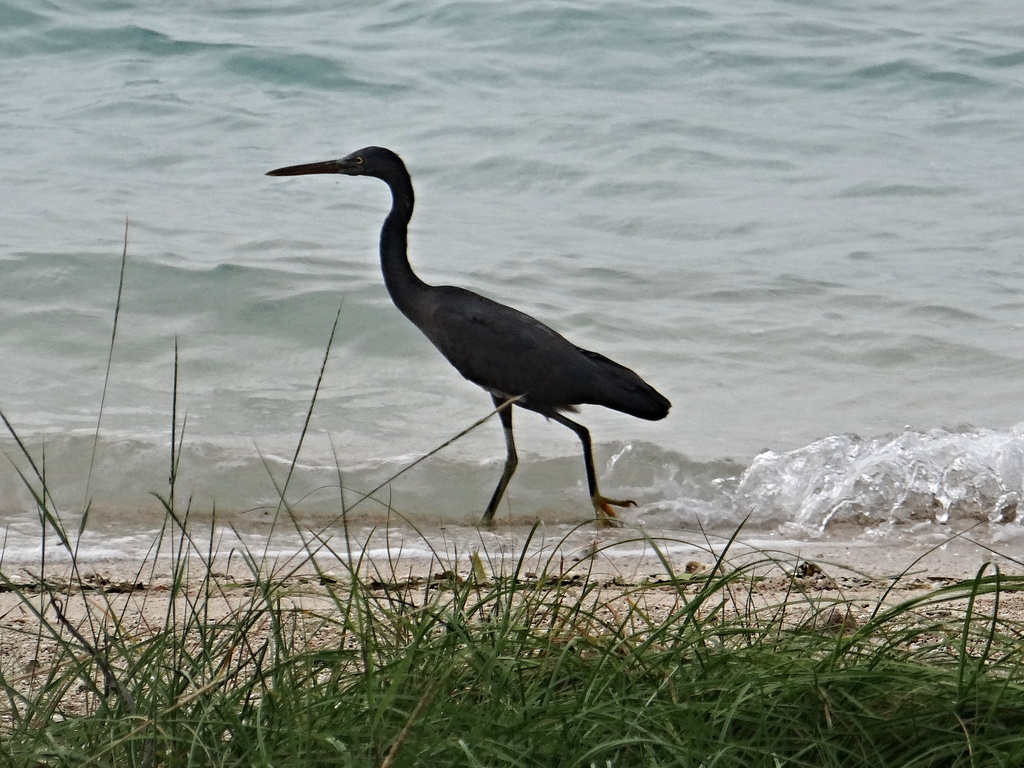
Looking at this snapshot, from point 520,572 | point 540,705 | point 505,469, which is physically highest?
point 540,705

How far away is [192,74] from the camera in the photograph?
13.4 meters

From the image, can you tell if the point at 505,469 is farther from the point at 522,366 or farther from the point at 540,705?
the point at 540,705

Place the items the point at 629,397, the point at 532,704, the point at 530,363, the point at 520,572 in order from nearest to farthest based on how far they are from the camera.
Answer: the point at 532,704 → the point at 520,572 → the point at 629,397 → the point at 530,363

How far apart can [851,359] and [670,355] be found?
3.44 ft

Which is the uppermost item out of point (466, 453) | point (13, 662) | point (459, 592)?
point (459, 592)

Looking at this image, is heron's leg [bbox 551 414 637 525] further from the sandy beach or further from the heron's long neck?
the heron's long neck

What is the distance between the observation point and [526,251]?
31.0 ft

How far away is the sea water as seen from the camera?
536 centimetres

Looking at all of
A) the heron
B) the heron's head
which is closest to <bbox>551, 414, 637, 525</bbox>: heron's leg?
the heron

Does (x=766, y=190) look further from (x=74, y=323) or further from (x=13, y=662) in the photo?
(x=13, y=662)

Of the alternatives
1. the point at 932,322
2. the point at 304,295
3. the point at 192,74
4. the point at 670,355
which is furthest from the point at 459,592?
the point at 192,74

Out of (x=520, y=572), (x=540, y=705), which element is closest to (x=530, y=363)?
(x=520, y=572)

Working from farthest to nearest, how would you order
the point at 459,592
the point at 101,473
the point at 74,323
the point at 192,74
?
1. the point at 192,74
2. the point at 74,323
3. the point at 101,473
4. the point at 459,592

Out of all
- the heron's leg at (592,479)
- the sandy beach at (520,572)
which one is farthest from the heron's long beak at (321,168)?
the sandy beach at (520,572)
